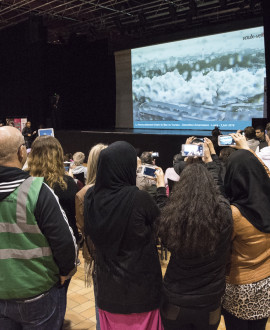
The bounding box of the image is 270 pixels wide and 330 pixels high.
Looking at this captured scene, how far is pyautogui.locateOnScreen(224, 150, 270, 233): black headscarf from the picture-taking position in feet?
5.18

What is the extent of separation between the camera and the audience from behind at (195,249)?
56.9 inches

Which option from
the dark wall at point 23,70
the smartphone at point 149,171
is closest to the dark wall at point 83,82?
the dark wall at point 23,70

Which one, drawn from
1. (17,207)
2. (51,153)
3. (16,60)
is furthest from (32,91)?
(17,207)

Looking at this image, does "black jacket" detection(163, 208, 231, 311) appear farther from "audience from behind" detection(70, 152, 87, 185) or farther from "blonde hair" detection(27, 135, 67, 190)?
"audience from behind" detection(70, 152, 87, 185)

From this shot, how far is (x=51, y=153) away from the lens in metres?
2.27

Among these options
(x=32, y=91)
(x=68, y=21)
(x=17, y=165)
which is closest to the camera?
(x=17, y=165)

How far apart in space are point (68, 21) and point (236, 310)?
43.8 feet

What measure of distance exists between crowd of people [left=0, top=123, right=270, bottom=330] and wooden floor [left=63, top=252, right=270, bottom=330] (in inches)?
46.8

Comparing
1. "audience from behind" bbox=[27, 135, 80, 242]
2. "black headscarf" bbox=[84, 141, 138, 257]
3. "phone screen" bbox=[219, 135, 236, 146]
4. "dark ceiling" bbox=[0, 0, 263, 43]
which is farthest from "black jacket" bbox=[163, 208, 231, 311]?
"dark ceiling" bbox=[0, 0, 263, 43]

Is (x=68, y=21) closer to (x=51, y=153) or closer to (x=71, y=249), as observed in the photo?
(x=51, y=153)

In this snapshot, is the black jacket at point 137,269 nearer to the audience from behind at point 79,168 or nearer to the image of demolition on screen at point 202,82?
the audience from behind at point 79,168

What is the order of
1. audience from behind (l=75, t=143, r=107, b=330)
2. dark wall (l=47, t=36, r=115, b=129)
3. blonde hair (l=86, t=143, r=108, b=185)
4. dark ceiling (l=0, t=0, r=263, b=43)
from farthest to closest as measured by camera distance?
1. dark wall (l=47, t=36, r=115, b=129)
2. dark ceiling (l=0, t=0, r=263, b=43)
3. blonde hair (l=86, t=143, r=108, b=185)
4. audience from behind (l=75, t=143, r=107, b=330)

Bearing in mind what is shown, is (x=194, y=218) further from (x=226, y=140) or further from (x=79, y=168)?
(x=79, y=168)

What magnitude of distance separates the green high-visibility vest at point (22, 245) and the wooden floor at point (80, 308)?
1.38m
